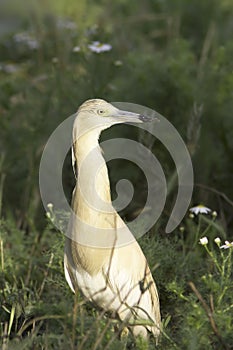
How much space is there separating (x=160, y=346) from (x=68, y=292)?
592 millimetres

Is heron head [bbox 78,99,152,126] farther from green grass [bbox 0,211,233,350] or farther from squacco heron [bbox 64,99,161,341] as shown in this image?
green grass [bbox 0,211,233,350]

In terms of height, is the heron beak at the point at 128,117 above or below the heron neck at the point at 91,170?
above

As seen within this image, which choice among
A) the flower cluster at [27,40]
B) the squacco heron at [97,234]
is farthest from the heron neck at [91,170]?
the flower cluster at [27,40]

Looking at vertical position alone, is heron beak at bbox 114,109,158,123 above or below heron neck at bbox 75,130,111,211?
above

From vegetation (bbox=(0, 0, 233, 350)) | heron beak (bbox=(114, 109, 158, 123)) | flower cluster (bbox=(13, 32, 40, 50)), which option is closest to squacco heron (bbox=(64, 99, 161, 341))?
heron beak (bbox=(114, 109, 158, 123))

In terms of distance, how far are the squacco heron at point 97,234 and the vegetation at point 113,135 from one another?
120 millimetres

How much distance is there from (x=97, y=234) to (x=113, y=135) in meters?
1.51

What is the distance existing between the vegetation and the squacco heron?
0.12 metres

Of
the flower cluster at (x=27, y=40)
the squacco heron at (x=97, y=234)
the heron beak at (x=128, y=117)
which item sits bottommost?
the flower cluster at (x=27, y=40)

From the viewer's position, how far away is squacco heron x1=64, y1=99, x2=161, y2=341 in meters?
2.63

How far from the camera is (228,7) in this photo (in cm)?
525

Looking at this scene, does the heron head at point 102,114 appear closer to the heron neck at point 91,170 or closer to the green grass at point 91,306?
the heron neck at point 91,170

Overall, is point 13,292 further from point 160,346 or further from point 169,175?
point 169,175

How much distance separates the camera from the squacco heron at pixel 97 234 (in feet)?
8.62
